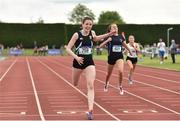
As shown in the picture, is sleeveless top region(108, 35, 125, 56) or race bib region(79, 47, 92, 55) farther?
sleeveless top region(108, 35, 125, 56)

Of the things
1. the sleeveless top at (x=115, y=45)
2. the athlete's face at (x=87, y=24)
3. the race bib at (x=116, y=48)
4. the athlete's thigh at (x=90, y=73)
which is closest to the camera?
the athlete's face at (x=87, y=24)

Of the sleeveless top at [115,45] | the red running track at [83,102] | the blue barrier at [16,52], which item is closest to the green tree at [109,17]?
the blue barrier at [16,52]

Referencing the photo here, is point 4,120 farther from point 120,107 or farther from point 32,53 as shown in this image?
point 32,53

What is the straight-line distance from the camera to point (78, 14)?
15112 cm

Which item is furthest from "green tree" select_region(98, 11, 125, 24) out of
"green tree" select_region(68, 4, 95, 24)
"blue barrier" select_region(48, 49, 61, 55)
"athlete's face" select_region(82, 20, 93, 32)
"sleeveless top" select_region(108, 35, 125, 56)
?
"athlete's face" select_region(82, 20, 93, 32)

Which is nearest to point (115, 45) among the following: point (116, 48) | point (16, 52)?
point (116, 48)

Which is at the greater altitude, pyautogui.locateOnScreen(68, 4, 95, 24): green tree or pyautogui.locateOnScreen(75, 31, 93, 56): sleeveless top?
pyautogui.locateOnScreen(68, 4, 95, 24): green tree

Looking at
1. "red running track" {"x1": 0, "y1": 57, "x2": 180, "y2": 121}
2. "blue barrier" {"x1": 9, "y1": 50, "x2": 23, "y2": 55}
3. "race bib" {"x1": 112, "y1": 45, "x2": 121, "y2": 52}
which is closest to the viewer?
"red running track" {"x1": 0, "y1": 57, "x2": 180, "y2": 121}

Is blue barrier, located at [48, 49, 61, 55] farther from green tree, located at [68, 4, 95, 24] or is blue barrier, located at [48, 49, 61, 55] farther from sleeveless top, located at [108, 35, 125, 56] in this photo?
green tree, located at [68, 4, 95, 24]

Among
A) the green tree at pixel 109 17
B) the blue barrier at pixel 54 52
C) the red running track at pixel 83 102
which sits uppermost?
the green tree at pixel 109 17

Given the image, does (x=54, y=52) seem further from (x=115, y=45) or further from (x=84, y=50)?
→ (x=84, y=50)

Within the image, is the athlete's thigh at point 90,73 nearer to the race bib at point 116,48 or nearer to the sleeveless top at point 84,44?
the sleeveless top at point 84,44

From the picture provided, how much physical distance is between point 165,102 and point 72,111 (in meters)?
2.99

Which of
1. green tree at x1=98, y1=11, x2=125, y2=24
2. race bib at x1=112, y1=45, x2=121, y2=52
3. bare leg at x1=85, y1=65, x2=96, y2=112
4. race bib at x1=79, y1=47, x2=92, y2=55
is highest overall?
green tree at x1=98, y1=11, x2=125, y2=24
